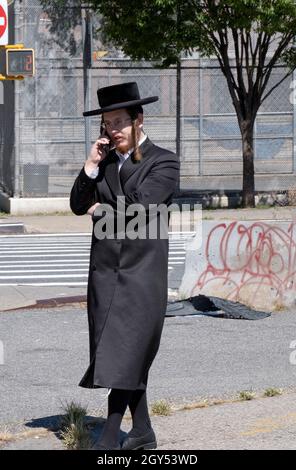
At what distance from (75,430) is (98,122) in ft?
70.1

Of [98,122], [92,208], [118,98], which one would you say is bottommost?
[92,208]

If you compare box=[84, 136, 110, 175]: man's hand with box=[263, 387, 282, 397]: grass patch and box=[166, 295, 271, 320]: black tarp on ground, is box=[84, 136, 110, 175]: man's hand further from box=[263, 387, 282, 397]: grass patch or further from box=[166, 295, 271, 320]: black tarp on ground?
box=[166, 295, 271, 320]: black tarp on ground

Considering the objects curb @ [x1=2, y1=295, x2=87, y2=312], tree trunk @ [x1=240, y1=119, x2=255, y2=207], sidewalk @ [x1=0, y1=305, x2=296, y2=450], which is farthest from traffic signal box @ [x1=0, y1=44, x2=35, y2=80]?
sidewalk @ [x1=0, y1=305, x2=296, y2=450]

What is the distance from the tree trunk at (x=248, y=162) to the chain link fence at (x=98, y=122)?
7.08 ft

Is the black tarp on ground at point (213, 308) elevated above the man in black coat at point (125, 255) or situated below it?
below

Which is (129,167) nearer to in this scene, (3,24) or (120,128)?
(120,128)

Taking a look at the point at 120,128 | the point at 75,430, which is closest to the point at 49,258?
the point at 75,430

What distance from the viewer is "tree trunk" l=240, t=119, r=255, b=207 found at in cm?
2462

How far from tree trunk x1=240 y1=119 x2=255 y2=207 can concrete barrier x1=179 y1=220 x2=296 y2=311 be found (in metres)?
13.4

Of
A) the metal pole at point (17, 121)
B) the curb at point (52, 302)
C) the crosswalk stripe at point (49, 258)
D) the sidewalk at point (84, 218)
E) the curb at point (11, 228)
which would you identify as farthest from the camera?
the metal pole at point (17, 121)

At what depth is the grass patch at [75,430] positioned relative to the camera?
5.96 m

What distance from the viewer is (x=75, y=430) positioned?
6047 millimetres

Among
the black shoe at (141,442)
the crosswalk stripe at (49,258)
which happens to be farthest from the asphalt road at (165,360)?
the crosswalk stripe at (49,258)

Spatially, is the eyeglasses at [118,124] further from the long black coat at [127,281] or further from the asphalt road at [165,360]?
the asphalt road at [165,360]
